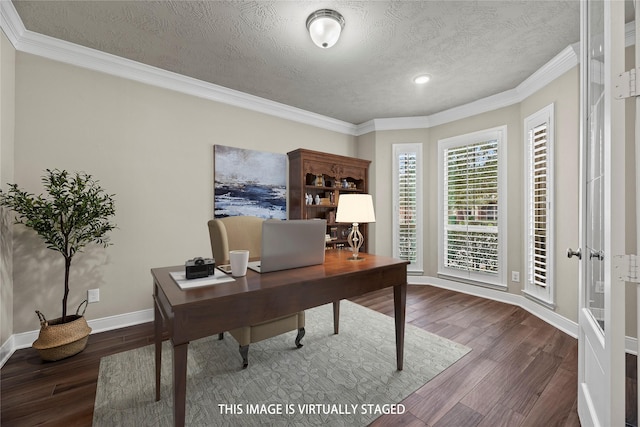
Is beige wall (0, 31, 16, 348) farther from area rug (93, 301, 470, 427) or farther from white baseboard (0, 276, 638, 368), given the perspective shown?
area rug (93, 301, 470, 427)

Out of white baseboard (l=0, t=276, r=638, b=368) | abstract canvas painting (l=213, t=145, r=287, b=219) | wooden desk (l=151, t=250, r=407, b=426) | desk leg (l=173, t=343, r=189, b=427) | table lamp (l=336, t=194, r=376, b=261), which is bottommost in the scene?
white baseboard (l=0, t=276, r=638, b=368)

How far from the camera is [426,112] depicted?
13.2 feet

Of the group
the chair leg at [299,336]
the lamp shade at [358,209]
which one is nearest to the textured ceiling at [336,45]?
the lamp shade at [358,209]

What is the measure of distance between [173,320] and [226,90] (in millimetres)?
2931

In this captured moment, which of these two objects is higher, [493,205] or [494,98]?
[494,98]

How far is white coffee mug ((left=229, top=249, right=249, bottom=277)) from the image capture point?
1415 mm

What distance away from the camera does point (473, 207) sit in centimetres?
375

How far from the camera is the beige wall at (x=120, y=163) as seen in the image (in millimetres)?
2262

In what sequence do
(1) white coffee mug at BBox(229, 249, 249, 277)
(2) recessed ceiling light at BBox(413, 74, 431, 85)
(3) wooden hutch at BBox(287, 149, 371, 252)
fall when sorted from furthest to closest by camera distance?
1. (3) wooden hutch at BBox(287, 149, 371, 252)
2. (2) recessed ceiling light at BBox(413, 74, 431, 85)
3. (1) white coffee mug at BBox(229, 249, 249, 277)

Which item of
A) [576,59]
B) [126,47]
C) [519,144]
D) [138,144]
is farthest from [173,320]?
[519,144]

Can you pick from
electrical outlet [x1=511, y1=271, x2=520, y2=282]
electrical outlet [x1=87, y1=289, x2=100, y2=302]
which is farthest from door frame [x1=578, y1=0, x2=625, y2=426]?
electrical outlet [x1=87, y1=289, x2=100, y2=302]

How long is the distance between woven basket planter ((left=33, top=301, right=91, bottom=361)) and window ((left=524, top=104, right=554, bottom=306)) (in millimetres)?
4310

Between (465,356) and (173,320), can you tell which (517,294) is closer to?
(465,356)

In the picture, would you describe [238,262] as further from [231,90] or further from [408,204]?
[408,204]
